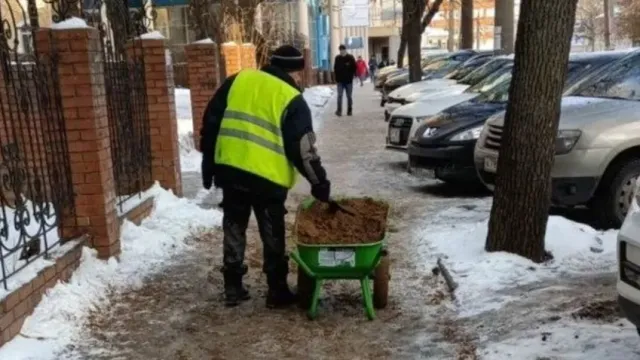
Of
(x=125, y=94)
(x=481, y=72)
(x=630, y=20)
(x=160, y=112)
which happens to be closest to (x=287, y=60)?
(x=125, y=94)

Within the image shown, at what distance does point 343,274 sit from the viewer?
490 centimetres

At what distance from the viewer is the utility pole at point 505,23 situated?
26.5 metres

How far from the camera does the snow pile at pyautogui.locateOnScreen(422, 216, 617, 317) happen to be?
206 inches

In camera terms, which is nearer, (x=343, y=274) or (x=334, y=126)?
(x=343, y=274)

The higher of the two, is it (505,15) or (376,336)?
(505,15)

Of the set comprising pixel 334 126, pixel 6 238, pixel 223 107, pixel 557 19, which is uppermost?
pixel 557 19

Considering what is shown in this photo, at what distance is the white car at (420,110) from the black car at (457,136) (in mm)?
1168

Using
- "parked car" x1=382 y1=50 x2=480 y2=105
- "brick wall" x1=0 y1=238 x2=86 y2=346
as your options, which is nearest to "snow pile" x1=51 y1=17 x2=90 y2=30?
"brick wall" x1=0 y1=238 x2=86 y2=346

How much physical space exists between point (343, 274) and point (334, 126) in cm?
1412

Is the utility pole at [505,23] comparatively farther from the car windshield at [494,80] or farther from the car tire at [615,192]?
the car tire at [615,192]

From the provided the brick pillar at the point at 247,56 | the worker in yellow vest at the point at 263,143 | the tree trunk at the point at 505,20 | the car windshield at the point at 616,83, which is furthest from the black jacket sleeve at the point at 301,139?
the tree trunk at the point at 505,20

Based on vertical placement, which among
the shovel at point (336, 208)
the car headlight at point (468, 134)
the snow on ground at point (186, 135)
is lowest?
the snow on ground at point (186, 135)

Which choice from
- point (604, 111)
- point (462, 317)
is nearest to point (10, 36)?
point (462, 317)

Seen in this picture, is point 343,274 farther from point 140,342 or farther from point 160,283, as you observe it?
point 160,283
